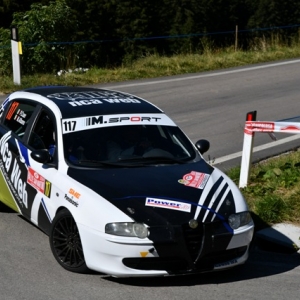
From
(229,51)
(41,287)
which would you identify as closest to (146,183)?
(41,287)

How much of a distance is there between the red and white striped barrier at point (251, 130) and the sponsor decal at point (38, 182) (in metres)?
3.01

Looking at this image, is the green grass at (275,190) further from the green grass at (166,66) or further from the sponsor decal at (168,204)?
the green grass at (166,66)

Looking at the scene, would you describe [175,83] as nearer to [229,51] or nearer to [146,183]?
[229,51]

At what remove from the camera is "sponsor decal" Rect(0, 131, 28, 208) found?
28.0 ft

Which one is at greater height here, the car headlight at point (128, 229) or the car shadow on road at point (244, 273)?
the car headlight at point (128, 229)

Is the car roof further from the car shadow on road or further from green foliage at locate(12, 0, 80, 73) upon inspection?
green foliage at locate(12, 0, 80, 73)

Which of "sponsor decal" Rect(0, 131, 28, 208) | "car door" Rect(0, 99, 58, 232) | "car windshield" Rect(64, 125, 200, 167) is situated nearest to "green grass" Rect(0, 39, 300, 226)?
"car windshield" Rect(64, 125, 200, 167)

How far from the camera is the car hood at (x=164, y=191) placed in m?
7.04

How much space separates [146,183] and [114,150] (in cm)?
81

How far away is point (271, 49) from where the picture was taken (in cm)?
2730

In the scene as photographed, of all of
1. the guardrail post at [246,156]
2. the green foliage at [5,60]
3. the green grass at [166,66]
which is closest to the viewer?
the guardrail post at [246,156]

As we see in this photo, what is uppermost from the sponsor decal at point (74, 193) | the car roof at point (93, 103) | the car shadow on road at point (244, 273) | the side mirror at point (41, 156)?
the car roof at point (93, 103)

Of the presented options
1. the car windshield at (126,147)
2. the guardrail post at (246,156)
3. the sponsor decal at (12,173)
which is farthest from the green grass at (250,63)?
the sponsor decal at (12,173)

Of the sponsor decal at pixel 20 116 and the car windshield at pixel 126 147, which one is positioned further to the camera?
the sponsor decal at pixel 20 116
